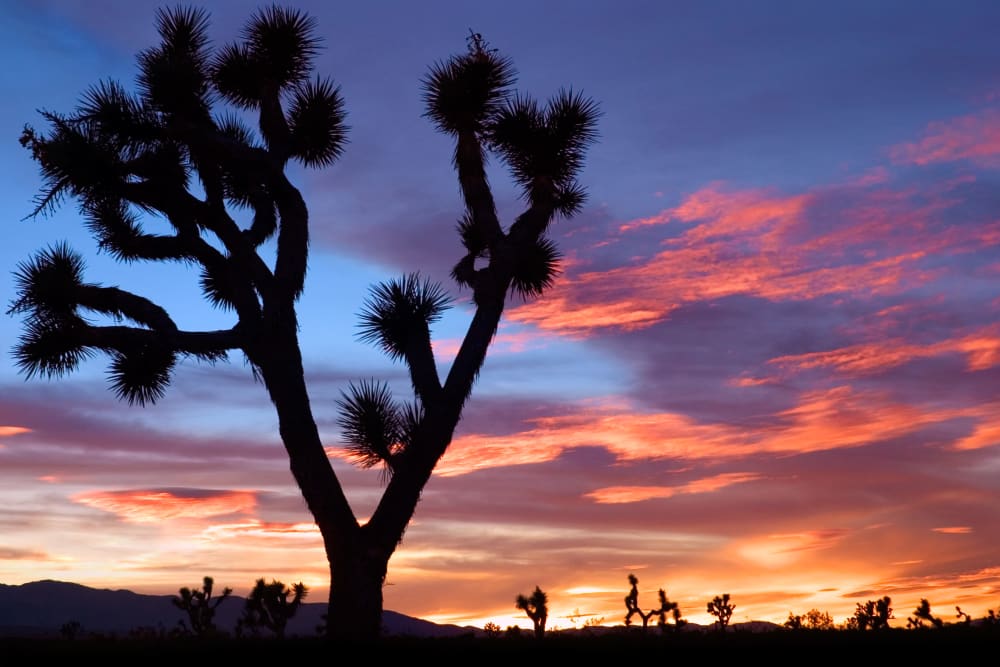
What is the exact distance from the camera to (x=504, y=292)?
46.1 ft

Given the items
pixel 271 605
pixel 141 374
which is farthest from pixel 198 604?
pixel 141 374

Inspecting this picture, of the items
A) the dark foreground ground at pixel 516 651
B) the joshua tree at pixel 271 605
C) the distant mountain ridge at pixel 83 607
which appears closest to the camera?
the dark foreground ground at pixel 516 651

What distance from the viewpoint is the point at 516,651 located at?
34.7 feet

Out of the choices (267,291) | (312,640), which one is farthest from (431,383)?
(312,640)

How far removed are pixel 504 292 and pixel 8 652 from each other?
7254 millimetres

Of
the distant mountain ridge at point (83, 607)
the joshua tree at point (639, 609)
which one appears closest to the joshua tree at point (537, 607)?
the joshua tree at point (639, 609)

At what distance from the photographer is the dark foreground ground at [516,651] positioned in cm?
1040

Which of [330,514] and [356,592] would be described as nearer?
[356,592]

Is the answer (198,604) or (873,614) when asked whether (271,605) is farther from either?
(873,614)

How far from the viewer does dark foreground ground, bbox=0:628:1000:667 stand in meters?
10.4

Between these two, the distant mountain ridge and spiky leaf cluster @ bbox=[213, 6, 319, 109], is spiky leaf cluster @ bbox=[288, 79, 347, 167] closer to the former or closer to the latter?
Result: spiky leaf cluster @ bbox=[213, 6, 319, 109]

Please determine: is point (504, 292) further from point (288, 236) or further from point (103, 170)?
point (103, 170)

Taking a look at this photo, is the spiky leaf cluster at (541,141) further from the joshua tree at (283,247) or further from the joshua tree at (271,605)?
the joshua tree at (271,605)

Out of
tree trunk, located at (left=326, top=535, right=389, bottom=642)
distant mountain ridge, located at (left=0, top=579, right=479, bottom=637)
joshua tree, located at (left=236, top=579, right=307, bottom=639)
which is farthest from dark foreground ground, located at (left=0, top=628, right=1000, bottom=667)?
distant mountain ridge, located at (left=0, top=579, right=479, bottom=637)
